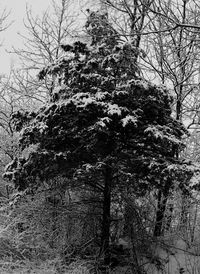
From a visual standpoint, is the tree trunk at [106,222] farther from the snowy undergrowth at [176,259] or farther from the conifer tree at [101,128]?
the snowy undergrowth at [176,259]

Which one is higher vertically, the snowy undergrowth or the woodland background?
the woodland background

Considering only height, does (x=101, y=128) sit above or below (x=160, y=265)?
above

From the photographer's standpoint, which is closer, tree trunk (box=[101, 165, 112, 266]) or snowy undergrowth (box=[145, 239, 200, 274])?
tree trunk (box=[101, 165, 112, 266])

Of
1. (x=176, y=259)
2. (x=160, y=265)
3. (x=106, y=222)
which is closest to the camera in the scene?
(x=176, y=259)

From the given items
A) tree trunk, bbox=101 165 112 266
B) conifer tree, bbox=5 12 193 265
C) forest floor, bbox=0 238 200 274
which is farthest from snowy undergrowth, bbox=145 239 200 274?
conifer tree, bbox=5 12 193 265

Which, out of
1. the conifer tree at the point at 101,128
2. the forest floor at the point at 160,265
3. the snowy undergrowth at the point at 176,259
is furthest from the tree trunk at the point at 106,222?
the snowy undergrowth at the point at 176,259

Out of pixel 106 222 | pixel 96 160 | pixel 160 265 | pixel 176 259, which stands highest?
pixel 96 160

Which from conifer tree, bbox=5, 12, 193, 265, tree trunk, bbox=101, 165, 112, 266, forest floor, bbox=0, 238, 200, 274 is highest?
conifer tree, bbox=5, 12, 193, 265

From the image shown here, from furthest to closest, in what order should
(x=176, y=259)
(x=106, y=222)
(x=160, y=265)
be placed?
(x=160, y=265) < (x=106, y=222) < (x=176, y=259)

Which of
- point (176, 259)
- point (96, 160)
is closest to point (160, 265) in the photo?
point (176, 259)

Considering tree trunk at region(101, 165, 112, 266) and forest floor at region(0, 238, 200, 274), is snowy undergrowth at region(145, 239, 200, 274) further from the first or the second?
tree trunk at region(101, 165, 112, 266)

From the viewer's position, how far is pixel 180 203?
1057 centimetres

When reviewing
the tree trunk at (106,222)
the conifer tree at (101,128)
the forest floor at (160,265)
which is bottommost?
the forest floor at (160,265)

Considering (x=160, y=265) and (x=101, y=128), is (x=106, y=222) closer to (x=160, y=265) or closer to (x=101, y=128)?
(x=160, y=265)
